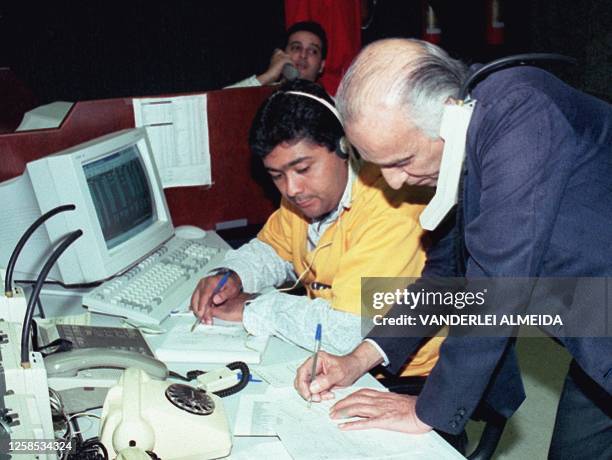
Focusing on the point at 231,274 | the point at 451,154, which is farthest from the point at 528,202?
the point at 231,274

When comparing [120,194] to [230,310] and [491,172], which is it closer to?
[230,310]

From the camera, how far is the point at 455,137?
3.90 ft

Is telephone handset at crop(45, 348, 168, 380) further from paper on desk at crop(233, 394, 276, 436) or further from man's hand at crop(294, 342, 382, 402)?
man's hand at crop(294, 342, 382, 402)

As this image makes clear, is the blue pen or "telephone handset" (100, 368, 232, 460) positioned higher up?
"telephone handset" (100, 368, 232, 460)

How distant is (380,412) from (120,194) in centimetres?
97

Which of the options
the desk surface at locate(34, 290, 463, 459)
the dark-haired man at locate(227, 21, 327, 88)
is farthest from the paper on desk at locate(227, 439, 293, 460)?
the dark-haired man at locate(227, 21, 327, 88)

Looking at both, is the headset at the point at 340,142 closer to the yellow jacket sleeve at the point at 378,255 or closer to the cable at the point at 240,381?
the yellow jacket sleeve at the point at 378,255

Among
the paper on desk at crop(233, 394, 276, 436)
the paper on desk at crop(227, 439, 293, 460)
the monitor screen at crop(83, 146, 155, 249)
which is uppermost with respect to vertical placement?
the monitor screen at crop(83, 146, 155, 249)

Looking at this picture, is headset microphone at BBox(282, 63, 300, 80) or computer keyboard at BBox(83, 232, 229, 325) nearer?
computer keyboard at BBox(83, 232, 229, 325)

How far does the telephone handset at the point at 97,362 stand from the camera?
4.22ft

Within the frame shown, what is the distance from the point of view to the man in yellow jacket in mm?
1602

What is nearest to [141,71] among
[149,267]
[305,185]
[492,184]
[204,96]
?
[204,96]

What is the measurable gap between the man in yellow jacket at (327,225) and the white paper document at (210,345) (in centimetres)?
4

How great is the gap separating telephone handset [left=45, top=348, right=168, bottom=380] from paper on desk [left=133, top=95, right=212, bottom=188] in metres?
1.00
